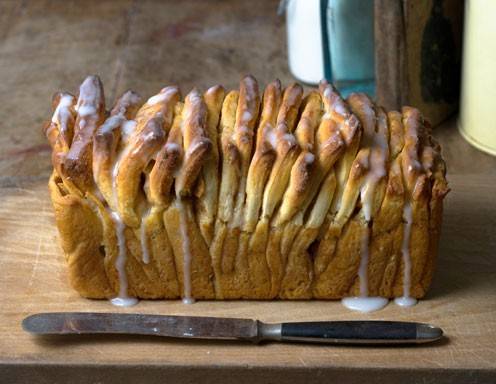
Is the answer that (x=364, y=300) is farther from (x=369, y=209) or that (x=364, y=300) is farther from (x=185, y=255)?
(x=185, y=255)

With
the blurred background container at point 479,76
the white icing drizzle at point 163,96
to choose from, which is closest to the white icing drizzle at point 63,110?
the white icing drizzle at point 163,96

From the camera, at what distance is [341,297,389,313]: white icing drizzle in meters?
1.27

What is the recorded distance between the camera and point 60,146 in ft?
4.12

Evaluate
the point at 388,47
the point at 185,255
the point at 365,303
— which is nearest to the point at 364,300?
the point at 365,303

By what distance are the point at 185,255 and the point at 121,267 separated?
3.7 inches

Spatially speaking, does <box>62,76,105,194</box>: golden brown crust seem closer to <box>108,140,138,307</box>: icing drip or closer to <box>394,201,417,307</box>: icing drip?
<box>108,140,138,307</box>: icing drip

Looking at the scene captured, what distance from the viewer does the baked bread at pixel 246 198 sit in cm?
120

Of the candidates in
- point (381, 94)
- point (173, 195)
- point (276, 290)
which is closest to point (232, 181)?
point (173, 195)

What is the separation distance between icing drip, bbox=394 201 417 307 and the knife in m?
0.08

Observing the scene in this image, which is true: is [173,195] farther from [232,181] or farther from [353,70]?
[353,70]

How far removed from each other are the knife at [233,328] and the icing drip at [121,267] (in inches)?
2.1

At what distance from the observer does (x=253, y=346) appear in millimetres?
1209

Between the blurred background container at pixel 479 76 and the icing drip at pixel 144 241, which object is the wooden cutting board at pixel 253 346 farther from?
the blurred background container at pixel 479 76

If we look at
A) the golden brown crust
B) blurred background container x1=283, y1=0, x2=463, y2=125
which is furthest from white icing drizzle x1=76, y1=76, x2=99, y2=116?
blurred background container x1=283, y1=0, x2=463, y2=125
